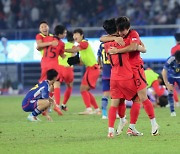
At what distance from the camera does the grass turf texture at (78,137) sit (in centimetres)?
1182

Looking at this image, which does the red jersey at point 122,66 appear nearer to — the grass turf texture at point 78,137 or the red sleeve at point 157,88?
the grass turf texture at point 78,137

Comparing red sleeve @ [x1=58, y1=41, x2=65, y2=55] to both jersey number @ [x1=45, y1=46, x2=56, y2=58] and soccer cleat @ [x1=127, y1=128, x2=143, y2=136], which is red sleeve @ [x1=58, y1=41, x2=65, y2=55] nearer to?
jersey number @ [x1=45, y1=46, x2=56, y2=58]

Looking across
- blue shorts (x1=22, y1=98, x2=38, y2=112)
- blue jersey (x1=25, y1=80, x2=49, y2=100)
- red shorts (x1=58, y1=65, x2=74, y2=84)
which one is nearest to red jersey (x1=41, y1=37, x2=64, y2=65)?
red shorts (x1=58, y1=65, x2=74, y2=84)

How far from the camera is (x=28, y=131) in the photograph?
1516 cm

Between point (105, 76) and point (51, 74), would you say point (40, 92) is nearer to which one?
point (51, 74)

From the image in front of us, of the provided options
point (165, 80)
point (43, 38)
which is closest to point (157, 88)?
point (165, 80)

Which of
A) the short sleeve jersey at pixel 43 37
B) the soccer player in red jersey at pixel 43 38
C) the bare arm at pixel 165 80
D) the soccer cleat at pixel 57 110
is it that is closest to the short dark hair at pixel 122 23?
the bare arm at pixel 165 80

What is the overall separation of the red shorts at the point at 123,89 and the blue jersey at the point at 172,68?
17.7 ft

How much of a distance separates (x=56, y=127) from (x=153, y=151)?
4921 mm

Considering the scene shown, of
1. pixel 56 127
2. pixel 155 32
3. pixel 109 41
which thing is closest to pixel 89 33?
pixel 155 32

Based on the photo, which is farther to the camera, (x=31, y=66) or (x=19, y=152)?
(x=31, y=66)

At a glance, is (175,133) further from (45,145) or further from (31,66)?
(31,66)

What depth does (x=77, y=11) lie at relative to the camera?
37469mm

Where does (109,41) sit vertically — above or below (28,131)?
above
